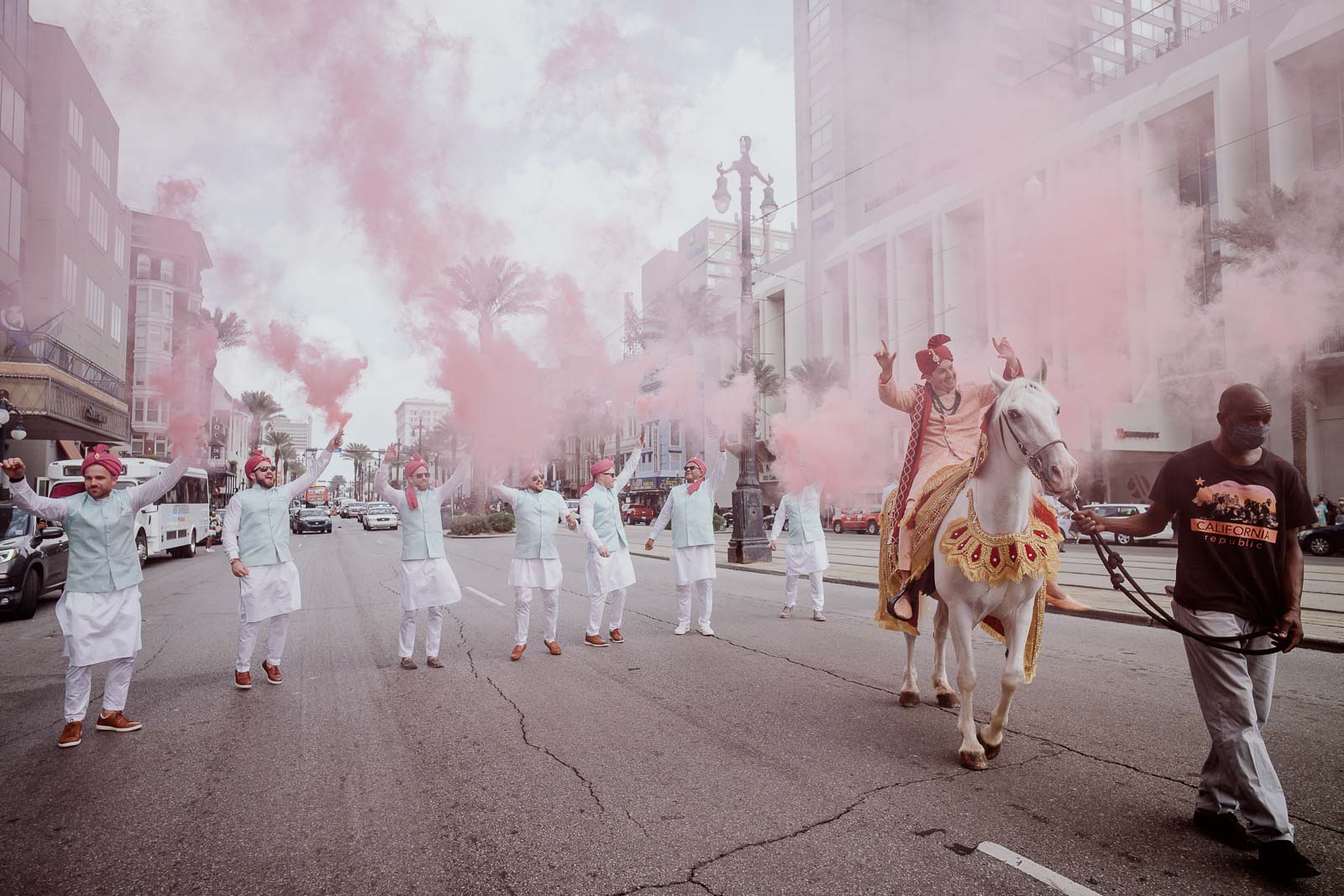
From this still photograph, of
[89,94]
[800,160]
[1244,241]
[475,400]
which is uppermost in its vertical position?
[89,94]

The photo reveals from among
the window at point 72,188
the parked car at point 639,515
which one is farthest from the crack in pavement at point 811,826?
the parked car at point 639,515

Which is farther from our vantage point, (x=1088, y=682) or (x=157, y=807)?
(x=1088, y=682)

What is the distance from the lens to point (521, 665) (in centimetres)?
738

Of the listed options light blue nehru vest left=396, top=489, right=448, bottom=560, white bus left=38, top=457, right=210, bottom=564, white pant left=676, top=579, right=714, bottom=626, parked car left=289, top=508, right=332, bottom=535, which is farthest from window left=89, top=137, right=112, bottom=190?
white pant left=676, top=579, right=714, bottom=626

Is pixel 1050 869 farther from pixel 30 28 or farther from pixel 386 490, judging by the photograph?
pixel 30 28

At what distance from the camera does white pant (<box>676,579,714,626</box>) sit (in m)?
9.17

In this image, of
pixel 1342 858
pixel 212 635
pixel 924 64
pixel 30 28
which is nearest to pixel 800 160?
pixel 924 64

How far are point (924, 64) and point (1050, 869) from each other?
13.2m

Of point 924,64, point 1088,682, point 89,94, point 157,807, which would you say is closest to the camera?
point 157,807

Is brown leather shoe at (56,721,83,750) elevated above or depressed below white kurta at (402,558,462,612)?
below

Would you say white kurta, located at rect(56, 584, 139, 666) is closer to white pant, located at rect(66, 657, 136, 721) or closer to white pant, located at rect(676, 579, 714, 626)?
white pant, located at rect(66, 657, 136, 721)

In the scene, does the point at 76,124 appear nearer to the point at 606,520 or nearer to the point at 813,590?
the point at 606,520

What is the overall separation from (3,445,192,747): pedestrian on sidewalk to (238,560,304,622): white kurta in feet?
3.68

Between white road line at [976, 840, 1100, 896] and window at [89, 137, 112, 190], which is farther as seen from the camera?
window at [89, 137, 112, 190]
